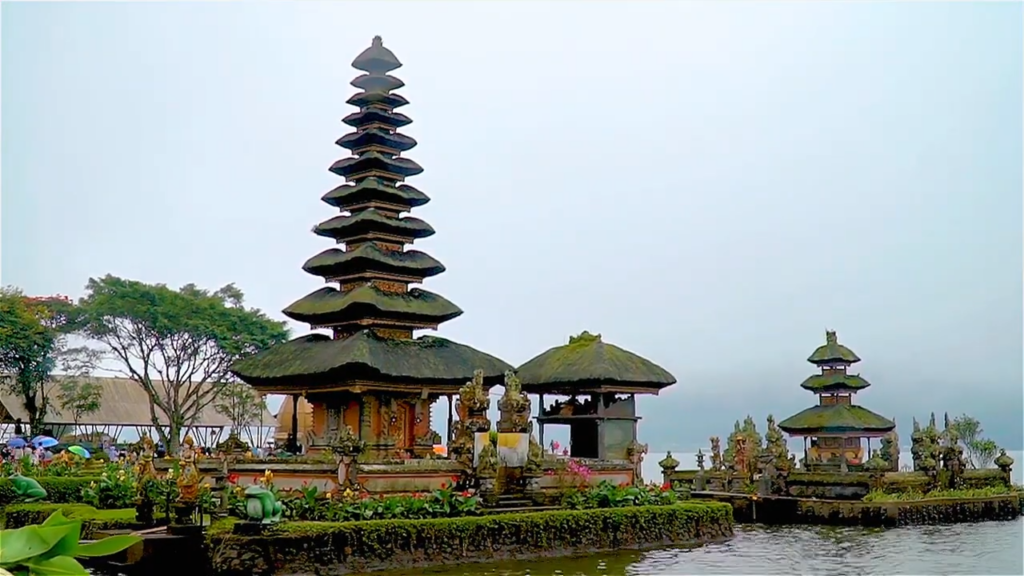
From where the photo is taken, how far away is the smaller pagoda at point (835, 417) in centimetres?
3866

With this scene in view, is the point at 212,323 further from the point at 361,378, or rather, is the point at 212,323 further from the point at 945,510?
the point at 945,510

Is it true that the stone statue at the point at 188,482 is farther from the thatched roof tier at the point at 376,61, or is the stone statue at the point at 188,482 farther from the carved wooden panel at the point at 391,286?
the thatched roof tier at the point at 376,61

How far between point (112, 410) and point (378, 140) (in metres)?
28.3

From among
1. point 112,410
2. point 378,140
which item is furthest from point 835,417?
point 112,410

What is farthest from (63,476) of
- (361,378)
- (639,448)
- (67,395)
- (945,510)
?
(945,510)

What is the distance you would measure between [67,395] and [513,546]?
33.4 m

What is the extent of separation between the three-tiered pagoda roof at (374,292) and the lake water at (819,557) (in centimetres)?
776

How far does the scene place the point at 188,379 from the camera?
4309cm

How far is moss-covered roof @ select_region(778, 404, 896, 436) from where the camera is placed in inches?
1515

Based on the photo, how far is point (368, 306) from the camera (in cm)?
2752

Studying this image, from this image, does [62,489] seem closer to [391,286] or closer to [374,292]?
[374,292]

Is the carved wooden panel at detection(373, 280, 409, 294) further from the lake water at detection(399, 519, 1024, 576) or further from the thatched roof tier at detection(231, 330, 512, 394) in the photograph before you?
the lake water at detection(399, 519, 1024, 576)

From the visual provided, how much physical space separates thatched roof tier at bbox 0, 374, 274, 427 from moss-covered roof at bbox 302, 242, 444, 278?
20956mm

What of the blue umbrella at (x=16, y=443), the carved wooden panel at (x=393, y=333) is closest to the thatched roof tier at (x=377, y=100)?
the carved wooden panel at (x=393, y=333)
